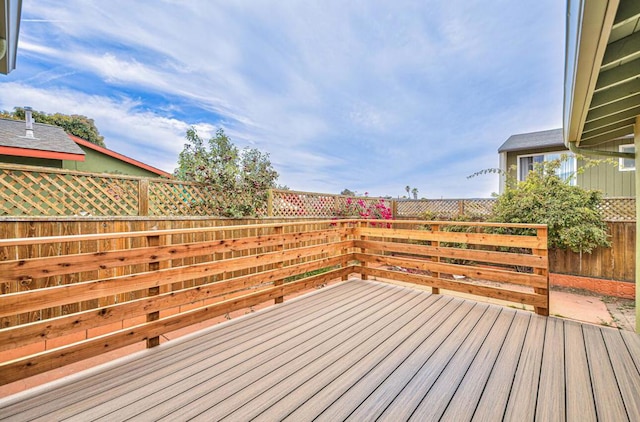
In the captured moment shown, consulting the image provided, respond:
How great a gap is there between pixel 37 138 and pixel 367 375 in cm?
852

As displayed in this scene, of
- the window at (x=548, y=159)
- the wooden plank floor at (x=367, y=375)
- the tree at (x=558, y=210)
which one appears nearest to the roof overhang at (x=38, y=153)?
the wooden plank floor at (x=367, y=375)

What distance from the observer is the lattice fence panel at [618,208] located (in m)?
5.05

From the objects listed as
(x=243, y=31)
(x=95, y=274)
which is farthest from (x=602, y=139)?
(x=243, y=31)

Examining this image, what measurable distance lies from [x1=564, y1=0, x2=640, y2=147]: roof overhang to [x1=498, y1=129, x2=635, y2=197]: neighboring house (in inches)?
162

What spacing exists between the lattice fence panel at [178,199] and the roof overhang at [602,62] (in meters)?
4.30

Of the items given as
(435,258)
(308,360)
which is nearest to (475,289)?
(435,258)

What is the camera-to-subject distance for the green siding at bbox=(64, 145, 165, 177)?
7302mm

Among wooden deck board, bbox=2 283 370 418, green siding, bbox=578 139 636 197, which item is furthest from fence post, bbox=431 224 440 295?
green siding, bbox=578 139 636 197

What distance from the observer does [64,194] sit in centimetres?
315

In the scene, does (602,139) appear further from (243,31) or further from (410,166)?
(410,166)

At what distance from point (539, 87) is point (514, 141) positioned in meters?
1.56

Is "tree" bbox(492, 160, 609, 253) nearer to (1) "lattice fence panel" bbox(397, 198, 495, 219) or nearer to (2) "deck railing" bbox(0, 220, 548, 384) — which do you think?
(1) "lattice fence panel" bbox(397, 198, 495, 219)

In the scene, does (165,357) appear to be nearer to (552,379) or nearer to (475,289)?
(552,379)

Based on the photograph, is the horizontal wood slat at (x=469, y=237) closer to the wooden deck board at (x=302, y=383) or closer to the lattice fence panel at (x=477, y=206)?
the wooden deck board at (x=302, y=383)
